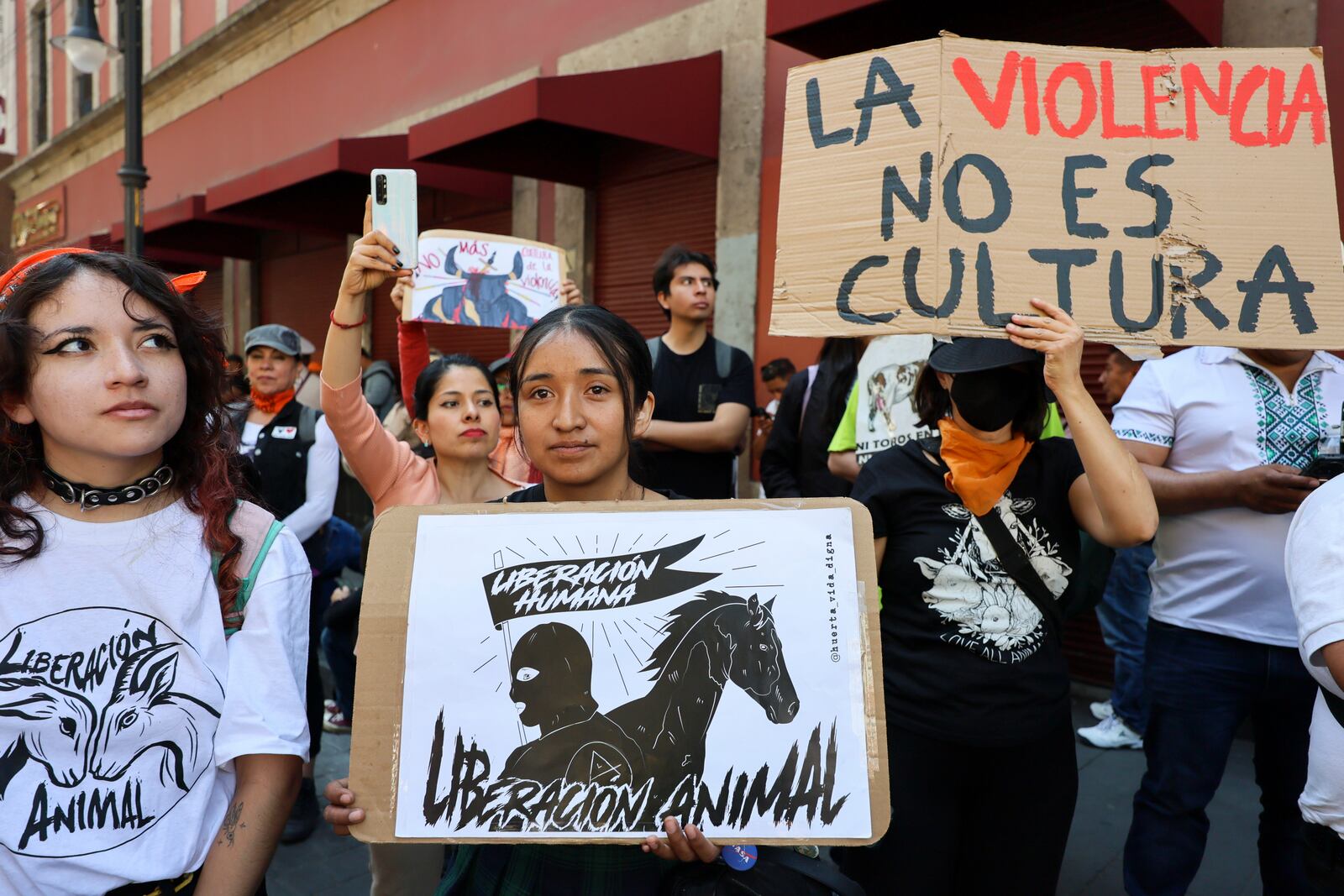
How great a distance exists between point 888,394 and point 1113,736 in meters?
2.63

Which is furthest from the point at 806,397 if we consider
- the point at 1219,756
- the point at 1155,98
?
the point at 1155,98

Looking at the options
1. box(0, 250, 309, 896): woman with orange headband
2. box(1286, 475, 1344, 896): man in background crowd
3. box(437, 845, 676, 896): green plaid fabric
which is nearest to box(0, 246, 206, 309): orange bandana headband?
box(0, 250, 309, 896): woman with orange headband

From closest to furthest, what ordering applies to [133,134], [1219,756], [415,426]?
[1219,756], [415,426], [133,134]

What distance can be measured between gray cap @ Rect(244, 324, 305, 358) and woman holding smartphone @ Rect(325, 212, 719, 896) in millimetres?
3075

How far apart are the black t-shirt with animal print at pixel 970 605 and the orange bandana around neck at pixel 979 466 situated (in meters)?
0.03

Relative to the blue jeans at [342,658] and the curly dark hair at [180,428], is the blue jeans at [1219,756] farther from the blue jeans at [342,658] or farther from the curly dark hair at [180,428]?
the blue jeans at [342,658]

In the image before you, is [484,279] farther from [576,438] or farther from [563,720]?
[563,720]

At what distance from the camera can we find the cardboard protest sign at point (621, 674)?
1.42 m

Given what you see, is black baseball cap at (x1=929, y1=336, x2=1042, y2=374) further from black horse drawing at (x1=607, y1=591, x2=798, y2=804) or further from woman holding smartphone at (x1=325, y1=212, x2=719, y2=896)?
black horse drawing at (x1=607, y1=591, x2=798, y2=804)

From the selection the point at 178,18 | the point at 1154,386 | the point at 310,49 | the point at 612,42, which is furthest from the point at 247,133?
the point at 1154,386

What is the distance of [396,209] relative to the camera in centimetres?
229

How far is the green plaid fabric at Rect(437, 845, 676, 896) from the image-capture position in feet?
5.12

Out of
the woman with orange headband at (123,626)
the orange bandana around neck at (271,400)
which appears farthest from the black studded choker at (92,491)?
the orange bandana around neck at (271,400)

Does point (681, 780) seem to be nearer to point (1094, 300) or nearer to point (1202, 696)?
point (1094, 300)
